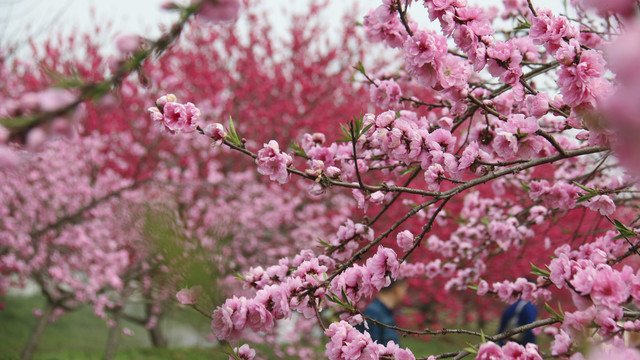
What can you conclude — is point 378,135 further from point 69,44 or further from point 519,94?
point 69,44

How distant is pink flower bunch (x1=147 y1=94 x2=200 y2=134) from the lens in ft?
5.95

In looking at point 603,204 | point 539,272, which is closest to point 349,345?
point 539,272

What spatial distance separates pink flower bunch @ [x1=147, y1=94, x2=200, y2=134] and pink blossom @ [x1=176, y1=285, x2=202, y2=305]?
29.4 inches

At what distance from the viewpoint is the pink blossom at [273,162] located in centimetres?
184

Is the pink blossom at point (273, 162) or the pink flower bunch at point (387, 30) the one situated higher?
the pink flower bunch at point (387, 30)

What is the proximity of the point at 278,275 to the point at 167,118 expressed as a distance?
2.82ft

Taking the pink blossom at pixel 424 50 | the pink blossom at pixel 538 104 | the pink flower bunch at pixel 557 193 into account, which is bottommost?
the pink blossom at pixel 538 104

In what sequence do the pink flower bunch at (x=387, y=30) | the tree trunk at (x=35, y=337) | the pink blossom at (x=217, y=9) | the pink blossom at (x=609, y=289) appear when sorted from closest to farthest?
the pink blossom at (x=217, y=9) < the pink blossom at (x=609, y=289) < the pink flower bunch at (x=387, y=30) < the tree trunk at (x=35, y=337)

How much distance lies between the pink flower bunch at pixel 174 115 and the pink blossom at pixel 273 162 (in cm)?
32

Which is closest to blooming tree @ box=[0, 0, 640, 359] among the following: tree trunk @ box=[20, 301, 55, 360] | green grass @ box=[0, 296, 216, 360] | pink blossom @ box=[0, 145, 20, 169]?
pink blossom @ box=[0, 145, 20, 169]

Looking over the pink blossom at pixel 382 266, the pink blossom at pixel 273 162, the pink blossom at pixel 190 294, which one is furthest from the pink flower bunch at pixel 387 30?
the pink blossom at pixel 190 294

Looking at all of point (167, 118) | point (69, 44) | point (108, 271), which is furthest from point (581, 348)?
point (69, 44)

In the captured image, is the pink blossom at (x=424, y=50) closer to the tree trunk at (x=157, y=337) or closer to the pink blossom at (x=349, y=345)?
the pink blossom at (x=349, y=345)

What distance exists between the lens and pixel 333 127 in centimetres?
1112
